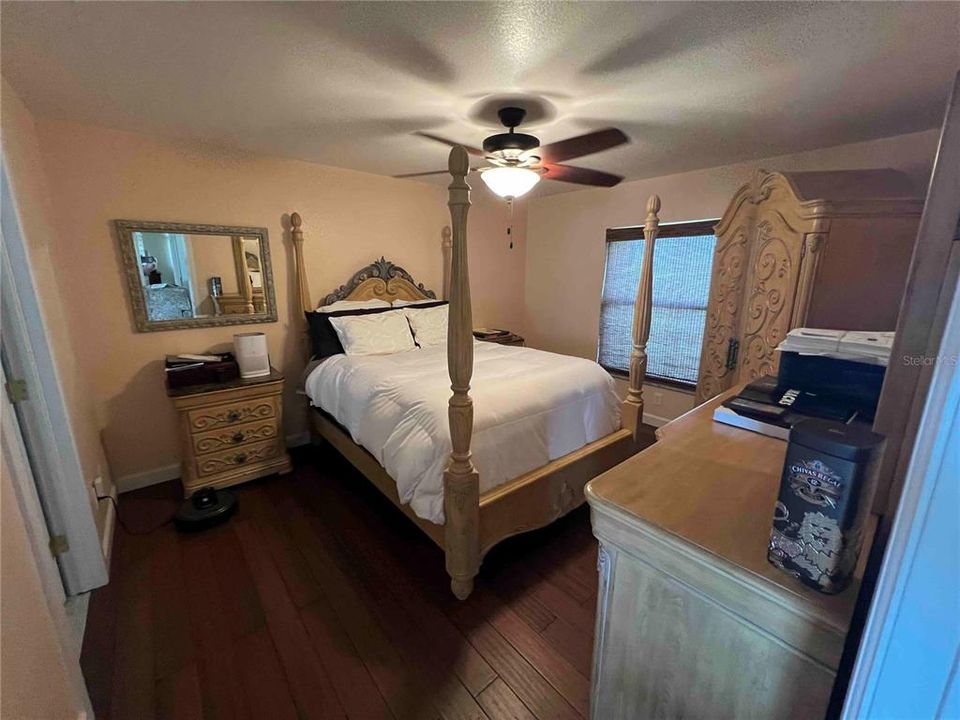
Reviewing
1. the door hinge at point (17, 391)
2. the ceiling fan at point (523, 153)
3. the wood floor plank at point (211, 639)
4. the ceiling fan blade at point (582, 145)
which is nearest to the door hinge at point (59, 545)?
the wood floor plank at point (211, 639)

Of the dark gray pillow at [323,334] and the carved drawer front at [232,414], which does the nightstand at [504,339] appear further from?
the carved drawer front at [232,414]

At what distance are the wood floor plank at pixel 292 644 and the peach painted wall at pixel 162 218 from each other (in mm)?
1338

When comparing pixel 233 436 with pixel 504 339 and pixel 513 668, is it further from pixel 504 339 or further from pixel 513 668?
pixel 504 339

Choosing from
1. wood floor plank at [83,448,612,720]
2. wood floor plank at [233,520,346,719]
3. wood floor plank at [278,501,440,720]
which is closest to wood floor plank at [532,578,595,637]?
wood floor plank at [83,448,612,720]

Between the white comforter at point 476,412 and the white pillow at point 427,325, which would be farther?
Result: the white pillow at point 427,325

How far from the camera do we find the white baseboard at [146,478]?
267cm

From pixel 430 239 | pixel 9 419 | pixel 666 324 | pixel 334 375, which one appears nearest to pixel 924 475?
pixel 9 419

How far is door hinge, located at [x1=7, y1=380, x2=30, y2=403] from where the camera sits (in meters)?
1.61

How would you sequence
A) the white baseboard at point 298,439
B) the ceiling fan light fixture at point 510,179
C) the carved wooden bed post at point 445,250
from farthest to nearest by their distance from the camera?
1. the carved wooden bed post at point 445,250
2. the white baseboard at point 298,439
3. the ceiling fan light fixture at point 510,179


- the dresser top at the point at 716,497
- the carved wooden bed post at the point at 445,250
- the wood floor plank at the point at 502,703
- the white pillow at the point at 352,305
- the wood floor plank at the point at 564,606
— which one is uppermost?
the carved wooden bed post at the point at 445,250

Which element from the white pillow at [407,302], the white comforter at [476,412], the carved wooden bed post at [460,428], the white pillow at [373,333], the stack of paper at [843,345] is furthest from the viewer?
Answer: the white pillow at [407,302]

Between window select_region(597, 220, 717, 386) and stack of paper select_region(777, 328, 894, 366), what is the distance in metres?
2.25

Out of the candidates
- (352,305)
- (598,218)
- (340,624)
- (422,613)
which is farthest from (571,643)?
(598,218)

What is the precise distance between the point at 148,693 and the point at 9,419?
1153mm
